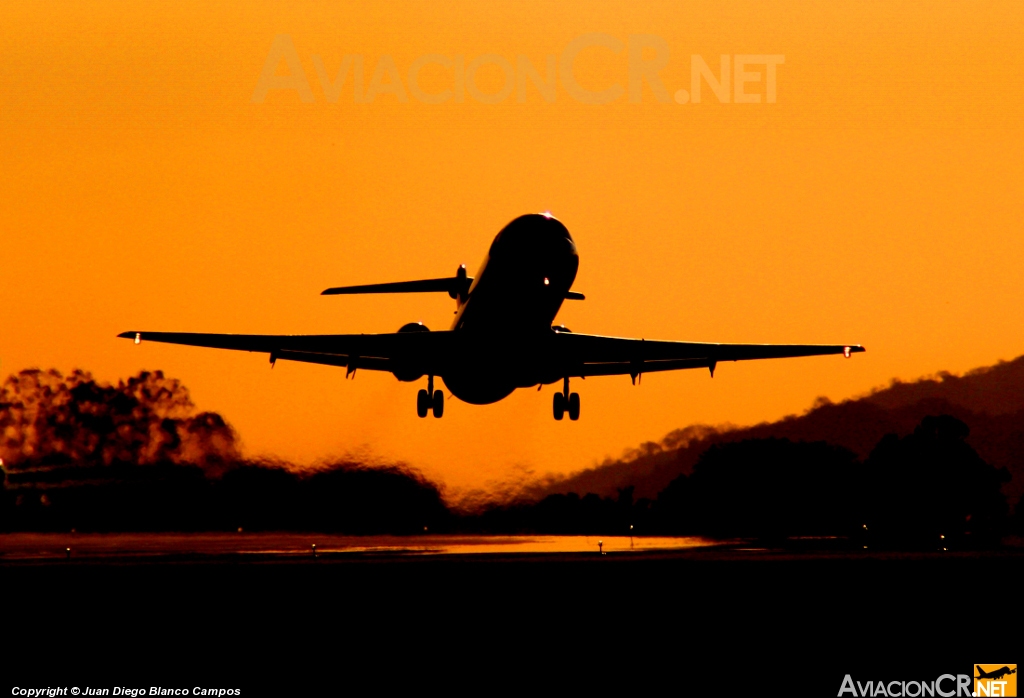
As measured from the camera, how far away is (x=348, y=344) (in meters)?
50.2

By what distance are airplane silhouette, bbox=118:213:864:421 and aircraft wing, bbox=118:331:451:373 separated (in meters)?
0.04

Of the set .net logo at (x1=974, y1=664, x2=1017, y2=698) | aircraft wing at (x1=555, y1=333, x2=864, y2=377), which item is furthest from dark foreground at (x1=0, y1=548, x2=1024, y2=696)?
aircraft wing at (x1=555, y1=333, x2=864, y2=377)

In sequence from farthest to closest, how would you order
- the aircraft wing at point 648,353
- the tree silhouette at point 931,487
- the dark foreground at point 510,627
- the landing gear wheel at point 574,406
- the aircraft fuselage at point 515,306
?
1. the tree silhouette at point 931,487
2. the landing gear wheel at point 574,406
3. the aircraft wing at point 648,353
4. the aircraft fuselage at point 515,306
5. the dark foreground at point 510,627

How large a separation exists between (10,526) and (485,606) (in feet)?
133

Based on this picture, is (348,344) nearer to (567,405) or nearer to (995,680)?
(567,405)

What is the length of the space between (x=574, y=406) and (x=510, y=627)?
2696 cm

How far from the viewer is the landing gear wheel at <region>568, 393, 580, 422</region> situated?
54312 mm

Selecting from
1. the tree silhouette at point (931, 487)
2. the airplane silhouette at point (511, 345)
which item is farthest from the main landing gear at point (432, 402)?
the tree silhouette at point (931, 487)

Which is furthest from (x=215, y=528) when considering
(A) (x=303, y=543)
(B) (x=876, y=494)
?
(B) (x=876, y=494)

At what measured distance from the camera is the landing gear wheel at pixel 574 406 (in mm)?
54312

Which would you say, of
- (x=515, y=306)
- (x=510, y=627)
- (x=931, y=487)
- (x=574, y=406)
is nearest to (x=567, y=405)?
(x=574, y=406)

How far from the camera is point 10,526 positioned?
63.4m

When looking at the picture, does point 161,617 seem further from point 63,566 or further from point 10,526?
point 10,526

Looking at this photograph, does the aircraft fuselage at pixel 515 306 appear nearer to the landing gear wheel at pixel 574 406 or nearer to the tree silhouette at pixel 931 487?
the landing gear wheel at pixel 574 406
